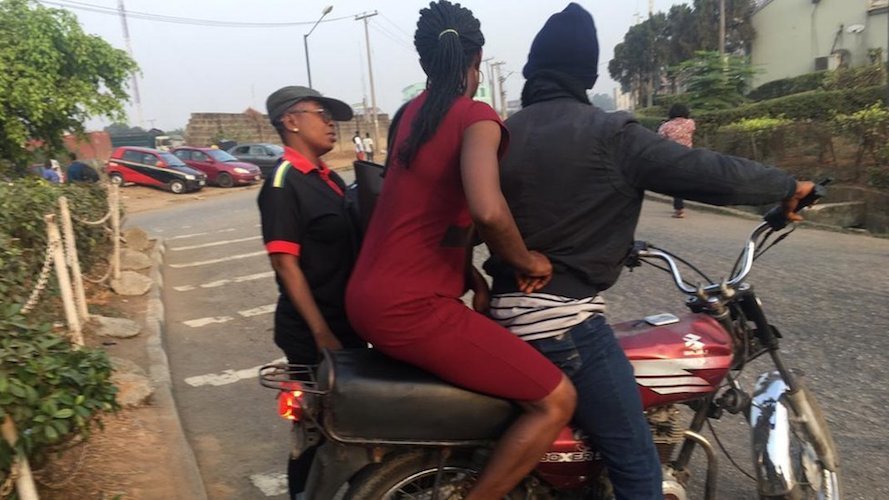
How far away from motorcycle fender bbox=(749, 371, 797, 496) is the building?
28404mm

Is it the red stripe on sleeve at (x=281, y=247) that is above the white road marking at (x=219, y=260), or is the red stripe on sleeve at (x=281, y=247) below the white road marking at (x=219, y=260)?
above

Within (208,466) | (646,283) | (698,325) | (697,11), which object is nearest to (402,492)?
(698,325)

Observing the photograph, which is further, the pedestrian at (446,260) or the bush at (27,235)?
the bush at (27,235)

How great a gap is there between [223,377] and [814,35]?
108ft

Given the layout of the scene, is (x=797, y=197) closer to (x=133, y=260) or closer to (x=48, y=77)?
(x=133, y=260)

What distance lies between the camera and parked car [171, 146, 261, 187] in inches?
993

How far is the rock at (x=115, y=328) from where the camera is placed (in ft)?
20.4

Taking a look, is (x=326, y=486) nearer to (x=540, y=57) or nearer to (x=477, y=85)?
(x=477, y=85)

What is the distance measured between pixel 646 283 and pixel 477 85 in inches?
214

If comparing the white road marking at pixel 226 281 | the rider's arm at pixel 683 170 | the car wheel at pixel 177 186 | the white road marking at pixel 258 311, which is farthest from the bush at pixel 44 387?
the car wheel at pixel 177 186

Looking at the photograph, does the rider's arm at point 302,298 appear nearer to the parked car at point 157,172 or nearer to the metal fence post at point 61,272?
the metal fence post at point 61,272

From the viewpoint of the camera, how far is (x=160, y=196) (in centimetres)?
2344

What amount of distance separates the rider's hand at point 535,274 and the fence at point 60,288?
5.93ft

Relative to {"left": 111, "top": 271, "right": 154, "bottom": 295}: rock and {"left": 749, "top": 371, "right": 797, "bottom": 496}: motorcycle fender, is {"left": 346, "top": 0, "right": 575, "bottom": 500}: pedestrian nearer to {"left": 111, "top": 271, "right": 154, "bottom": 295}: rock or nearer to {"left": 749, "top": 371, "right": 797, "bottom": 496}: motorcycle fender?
{"left": 749, "top": 371, "right": 797, "bottom": 496}: motorcycle fender
